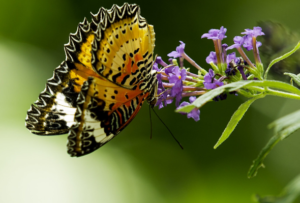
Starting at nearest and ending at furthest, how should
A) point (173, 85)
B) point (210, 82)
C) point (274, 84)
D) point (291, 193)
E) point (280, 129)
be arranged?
point (291, 193) → point (280, 129) → point (274, 84) → point (210, 82) → point (173, 85)

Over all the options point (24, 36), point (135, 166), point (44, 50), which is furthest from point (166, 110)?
point (24, 36)

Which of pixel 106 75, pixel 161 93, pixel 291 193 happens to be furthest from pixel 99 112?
pixel 291 193

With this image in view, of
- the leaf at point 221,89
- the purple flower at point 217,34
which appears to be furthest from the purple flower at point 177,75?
the leaf at point 221,89

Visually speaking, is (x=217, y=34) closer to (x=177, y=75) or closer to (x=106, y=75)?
(x=177, y=75)

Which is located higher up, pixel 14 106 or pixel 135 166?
pixel 14 106

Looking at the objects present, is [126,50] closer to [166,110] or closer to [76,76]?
[76,76]

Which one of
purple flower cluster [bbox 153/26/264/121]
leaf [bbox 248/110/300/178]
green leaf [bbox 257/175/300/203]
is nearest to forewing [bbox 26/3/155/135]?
purple flower cluster [bbox 153/26/264/121]

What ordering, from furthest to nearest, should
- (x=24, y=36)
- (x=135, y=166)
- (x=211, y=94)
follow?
(x=24, y=36) → (x=135, y=166) → (x=211, y=94)
